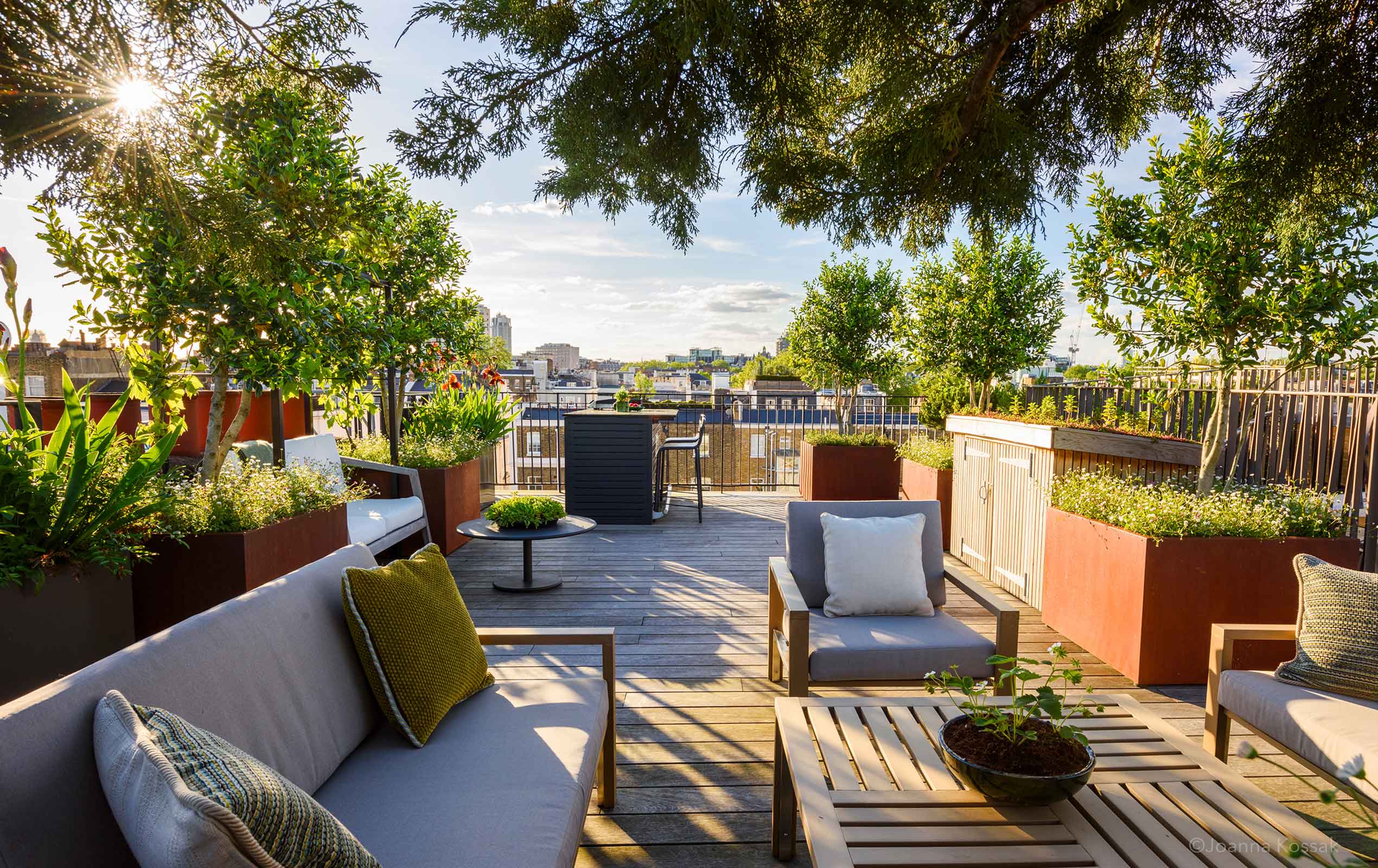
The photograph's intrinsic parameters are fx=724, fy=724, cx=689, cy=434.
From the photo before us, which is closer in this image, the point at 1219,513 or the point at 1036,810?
the point at 1036,810

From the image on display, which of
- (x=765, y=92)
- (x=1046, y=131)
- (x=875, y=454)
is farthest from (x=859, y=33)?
(x=875, y=454)

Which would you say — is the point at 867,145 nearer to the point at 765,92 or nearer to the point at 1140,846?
the point at 765,92

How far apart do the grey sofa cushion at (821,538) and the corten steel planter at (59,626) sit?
7.92 feet

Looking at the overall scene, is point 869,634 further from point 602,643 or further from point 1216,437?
point 1216,437

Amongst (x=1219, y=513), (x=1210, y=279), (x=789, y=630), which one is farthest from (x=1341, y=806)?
(x=1210, y=279)

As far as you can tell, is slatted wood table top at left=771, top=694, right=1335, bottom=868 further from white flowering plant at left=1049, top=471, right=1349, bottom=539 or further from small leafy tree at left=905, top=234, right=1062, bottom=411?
small leafy tree at left=905, top=234, right=1062, bottom=411

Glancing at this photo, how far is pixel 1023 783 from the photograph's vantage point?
1.45m

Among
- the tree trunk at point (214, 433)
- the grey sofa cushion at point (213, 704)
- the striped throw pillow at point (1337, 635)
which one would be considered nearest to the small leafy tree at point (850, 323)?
the striped throw pillow at point (1337, 635)

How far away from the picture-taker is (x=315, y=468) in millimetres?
4094

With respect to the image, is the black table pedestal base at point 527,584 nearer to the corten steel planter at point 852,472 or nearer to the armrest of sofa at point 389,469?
the armrest of sofa at point 389,469

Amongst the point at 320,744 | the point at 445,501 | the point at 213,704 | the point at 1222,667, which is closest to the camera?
the point at 213,704

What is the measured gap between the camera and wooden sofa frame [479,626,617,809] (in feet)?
7.21

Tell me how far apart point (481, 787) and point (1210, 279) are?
3.48 meters

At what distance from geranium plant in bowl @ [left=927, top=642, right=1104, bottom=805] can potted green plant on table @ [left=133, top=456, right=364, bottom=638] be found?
257cm
